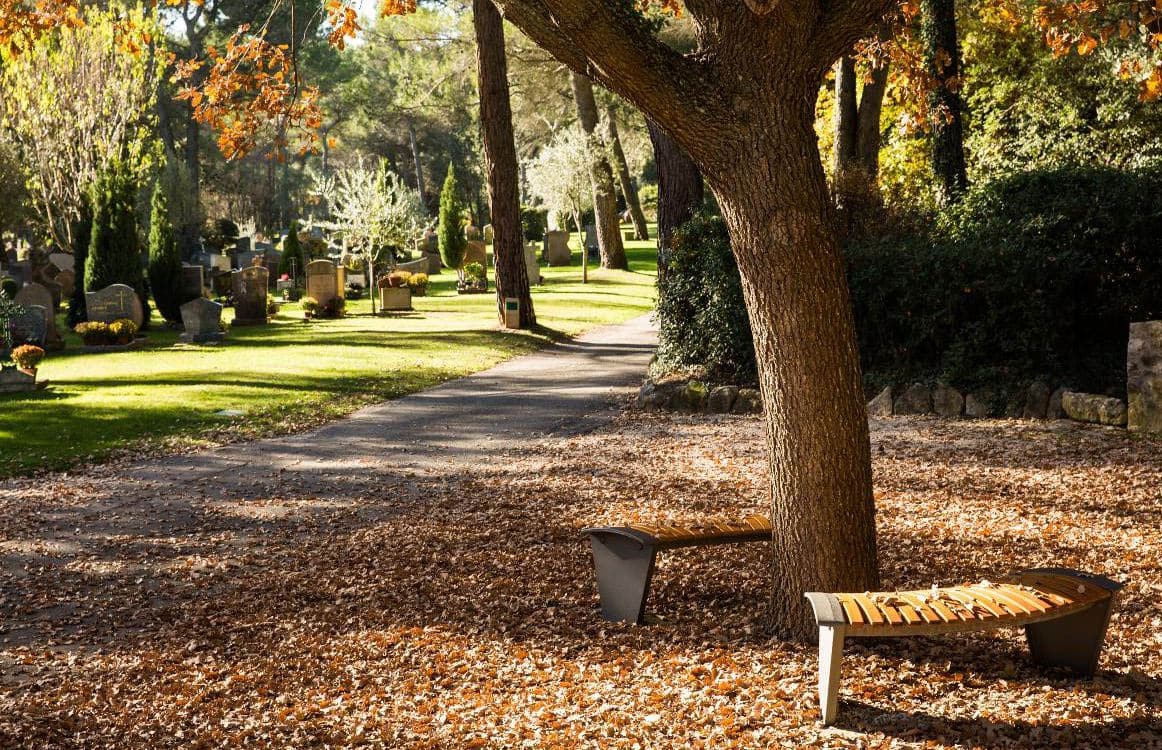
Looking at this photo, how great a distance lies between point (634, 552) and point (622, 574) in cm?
13

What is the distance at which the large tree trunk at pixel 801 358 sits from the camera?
184 inches

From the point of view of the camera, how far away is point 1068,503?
7480 millimetres

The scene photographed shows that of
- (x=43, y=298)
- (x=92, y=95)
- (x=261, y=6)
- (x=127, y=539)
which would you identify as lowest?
(x=127, y=539)

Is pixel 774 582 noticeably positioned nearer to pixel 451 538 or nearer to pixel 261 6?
pixel 451 538

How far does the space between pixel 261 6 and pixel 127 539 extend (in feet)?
123

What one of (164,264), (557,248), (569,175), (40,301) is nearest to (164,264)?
(164,264)

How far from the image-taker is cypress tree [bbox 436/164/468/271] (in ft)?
123

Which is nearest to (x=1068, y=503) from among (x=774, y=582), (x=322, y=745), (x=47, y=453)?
(x=774, y=582)

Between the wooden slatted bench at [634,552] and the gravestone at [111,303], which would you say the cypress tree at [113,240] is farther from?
the wooden slatted bench at [634,552]

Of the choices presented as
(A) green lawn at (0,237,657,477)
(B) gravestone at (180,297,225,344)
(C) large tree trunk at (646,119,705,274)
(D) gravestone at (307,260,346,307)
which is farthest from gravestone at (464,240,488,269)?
(C) large tree trunk at (646,119,705,274)

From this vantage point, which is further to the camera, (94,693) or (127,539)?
(127,539)

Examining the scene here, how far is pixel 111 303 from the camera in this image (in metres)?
21.7

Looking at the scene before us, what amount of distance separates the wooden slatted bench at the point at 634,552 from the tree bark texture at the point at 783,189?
65 cm

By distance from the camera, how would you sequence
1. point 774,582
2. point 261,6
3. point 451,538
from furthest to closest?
1. point 261,6
2. point 451,538
3. point 774,582
